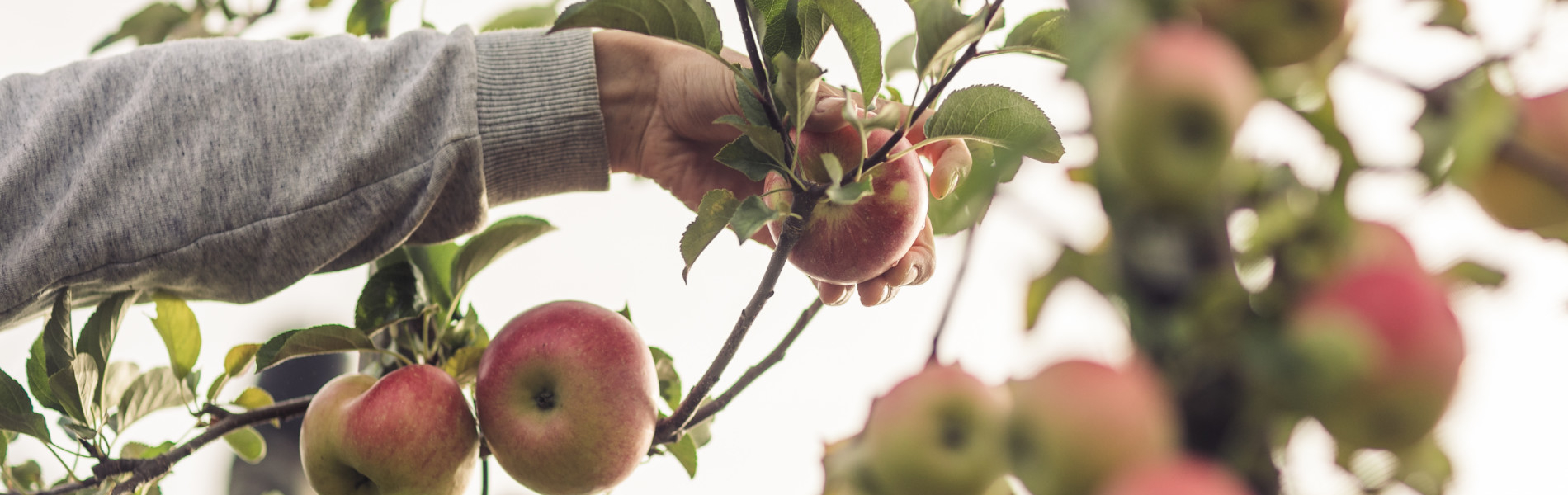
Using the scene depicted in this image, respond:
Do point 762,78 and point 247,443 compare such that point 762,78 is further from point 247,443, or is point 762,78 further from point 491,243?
point 247,443

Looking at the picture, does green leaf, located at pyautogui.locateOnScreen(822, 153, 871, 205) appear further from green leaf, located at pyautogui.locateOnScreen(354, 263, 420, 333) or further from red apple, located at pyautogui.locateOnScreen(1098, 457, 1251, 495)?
green leaf, located at pyautogui.locateOnScreen(354, 263, 420, 333)

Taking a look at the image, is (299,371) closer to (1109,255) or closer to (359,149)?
(359,149)

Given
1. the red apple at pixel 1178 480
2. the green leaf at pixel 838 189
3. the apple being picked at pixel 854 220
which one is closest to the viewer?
the red apple at pixel 1178 480

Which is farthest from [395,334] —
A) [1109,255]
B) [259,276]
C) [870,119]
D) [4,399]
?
[1109,255]

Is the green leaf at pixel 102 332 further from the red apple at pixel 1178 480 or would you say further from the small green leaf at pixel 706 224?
the red apple at pixel 1178 480

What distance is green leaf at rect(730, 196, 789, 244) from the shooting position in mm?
362

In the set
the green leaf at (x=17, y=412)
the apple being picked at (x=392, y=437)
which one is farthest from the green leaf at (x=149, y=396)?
the apple being picked at (x=392, y=437)

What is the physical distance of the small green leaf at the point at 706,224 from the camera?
0.41 meters

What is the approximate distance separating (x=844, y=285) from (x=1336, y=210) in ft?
1.75

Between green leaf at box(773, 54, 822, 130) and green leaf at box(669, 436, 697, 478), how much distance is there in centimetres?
31

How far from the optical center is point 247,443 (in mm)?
697

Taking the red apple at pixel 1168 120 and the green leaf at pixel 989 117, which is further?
the green leaf at pixel 989 117

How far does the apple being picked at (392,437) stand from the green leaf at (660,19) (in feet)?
1.01

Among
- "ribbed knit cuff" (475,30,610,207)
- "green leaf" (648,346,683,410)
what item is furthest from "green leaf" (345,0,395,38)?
"green leaf" (648,346,683,410)
